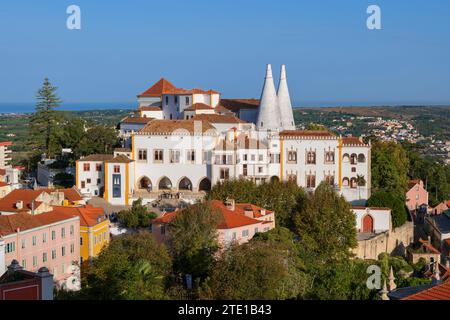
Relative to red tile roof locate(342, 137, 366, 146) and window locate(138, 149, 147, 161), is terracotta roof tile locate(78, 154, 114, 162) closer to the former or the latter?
window locate(138, 149, 147, 161)

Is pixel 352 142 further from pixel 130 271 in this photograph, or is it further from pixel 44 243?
pixel 130 271

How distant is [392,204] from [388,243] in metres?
2.88

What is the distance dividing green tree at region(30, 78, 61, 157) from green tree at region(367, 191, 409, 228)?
976 inches

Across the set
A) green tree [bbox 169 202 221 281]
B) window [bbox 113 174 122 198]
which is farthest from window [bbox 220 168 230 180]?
green tree [bbox 169 202 221 281]

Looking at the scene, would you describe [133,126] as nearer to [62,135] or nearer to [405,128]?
[62,135]

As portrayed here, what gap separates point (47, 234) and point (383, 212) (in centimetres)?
1841

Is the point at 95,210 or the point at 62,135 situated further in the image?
the point at 62,135

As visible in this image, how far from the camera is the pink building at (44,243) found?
2739 centimetres

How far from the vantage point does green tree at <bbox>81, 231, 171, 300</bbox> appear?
21766 millimetres

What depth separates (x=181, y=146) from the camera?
4544cm

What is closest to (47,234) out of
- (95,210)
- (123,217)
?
(95,210)

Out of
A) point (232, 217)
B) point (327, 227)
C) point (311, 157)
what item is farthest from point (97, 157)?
point (327, 227)

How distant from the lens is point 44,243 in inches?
1161
